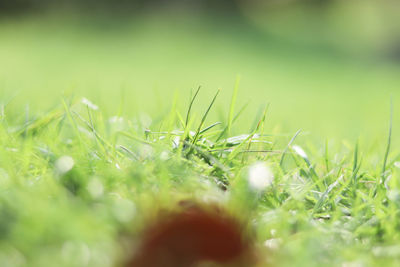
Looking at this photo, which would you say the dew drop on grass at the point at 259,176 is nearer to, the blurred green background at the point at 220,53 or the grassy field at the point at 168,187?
the grassy field at the point at 168,187

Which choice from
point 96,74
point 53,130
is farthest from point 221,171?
point 96,74

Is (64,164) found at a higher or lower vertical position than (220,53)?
higher

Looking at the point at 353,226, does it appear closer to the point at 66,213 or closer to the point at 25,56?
the point at 66,213

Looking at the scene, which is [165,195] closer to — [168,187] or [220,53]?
[168,187]

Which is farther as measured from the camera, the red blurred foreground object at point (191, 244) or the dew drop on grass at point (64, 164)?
the dew drop on grass at point (64, 164)

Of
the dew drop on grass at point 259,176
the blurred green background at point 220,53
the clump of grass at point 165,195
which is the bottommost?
the blurred green background at point 220,53

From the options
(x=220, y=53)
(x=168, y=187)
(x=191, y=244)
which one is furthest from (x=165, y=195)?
(x=220, y=53)

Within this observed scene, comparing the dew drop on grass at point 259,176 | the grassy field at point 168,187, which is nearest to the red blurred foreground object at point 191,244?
the grassy field at point 168,187

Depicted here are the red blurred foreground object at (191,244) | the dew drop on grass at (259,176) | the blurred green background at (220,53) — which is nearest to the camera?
the red blurred foreground object at (191,244)
